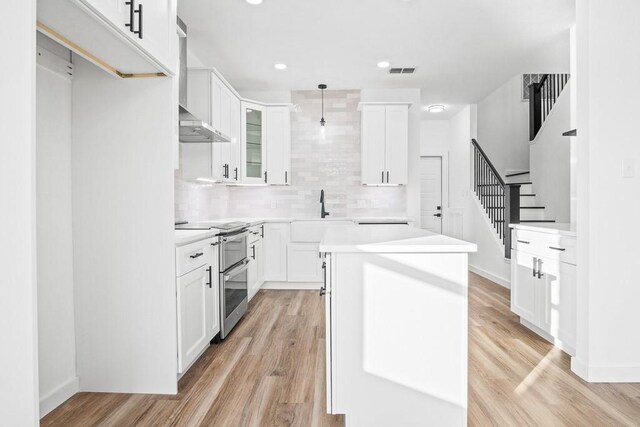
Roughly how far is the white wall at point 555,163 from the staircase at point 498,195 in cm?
12

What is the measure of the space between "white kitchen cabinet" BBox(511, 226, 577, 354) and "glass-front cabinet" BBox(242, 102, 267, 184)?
3.11 m

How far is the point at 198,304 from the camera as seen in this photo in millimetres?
2525

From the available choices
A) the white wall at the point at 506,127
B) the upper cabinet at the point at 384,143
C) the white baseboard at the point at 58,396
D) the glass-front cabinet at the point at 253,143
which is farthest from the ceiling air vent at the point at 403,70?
the white baseboard at the point at 58,396

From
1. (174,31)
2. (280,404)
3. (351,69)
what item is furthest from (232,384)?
(351,69)

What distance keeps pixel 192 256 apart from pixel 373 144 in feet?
10.5

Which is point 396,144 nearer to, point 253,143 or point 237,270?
point 253,143

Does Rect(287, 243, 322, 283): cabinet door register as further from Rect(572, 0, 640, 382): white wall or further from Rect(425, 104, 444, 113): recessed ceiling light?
Rect(425, 104, 444, 113): recessed ceiling light

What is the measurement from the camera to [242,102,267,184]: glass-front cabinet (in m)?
4.64

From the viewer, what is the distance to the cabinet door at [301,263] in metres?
4.75

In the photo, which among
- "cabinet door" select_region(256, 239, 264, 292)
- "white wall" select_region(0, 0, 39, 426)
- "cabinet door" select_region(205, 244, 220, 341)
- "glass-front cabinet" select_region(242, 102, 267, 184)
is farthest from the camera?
"glass-front cabinet" select_region(242, 102, 267, 184)

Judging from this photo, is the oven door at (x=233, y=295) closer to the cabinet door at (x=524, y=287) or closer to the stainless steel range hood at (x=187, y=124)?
the stainless steel range hood at (x=187, y=124)

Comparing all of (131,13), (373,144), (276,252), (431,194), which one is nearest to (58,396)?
(131,13)

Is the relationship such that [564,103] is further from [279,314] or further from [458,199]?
[279,314]

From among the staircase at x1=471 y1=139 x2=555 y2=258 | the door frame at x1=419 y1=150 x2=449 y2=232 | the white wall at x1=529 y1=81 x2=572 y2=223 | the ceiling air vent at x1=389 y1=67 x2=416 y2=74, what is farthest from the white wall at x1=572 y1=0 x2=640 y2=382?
the door frame at x1=419 y1=150 x2=449 y2=232
